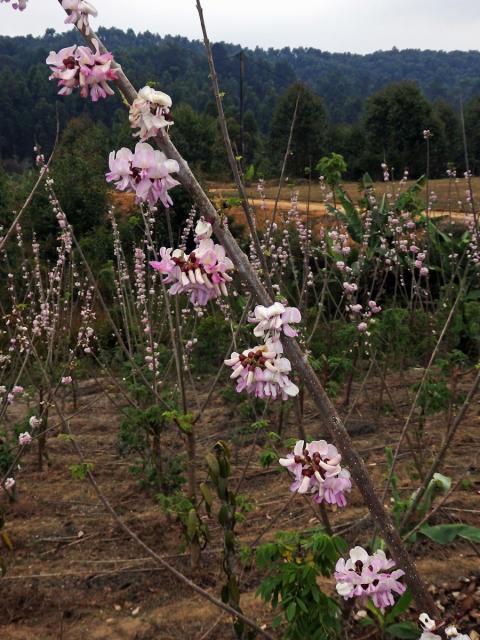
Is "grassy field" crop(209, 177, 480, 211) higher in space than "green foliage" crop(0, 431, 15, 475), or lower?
higher

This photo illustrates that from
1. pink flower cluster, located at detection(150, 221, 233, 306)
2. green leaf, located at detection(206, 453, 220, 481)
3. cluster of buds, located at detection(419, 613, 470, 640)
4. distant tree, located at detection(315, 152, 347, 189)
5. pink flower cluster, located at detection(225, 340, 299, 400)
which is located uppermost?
distant tree, located at detection(315, 152, 347, 189)

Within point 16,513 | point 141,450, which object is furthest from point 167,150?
point 16,513

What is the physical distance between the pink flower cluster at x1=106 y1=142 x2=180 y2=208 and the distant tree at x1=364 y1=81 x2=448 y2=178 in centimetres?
3468

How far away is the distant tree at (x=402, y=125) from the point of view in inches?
1403

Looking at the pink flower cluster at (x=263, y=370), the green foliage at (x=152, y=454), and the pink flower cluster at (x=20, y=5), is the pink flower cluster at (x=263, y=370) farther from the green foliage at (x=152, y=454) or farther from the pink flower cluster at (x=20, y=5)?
the green foliage at (x=152, y=454)

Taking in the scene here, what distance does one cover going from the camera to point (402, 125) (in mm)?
37688

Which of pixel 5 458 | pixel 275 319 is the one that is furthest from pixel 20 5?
pixel 5 458

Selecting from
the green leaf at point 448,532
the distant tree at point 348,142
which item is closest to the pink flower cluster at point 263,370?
the green leaf at point 448,532

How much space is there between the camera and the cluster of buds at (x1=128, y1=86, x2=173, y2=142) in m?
1.27

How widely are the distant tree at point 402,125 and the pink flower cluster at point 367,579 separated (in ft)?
113

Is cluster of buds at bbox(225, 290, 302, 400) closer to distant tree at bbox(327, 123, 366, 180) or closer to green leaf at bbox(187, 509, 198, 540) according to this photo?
green leaf at bbox(187, 509, 198, 540)

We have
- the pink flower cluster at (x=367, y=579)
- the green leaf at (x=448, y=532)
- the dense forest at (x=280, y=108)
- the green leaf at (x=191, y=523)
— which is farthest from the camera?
the dense forest at (x=280, y=108)

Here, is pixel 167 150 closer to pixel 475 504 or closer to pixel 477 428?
pixel 475 504

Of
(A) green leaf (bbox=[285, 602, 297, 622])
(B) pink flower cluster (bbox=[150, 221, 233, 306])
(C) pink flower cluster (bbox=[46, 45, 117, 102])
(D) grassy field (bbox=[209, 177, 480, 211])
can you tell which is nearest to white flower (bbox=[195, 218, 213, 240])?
(B) pink flower cluster (bbox=[150, 221, 233, 306])
